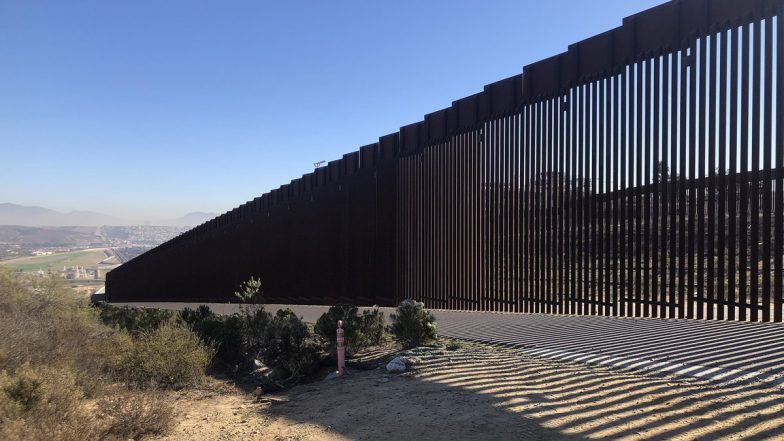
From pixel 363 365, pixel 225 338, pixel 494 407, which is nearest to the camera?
pixel 494 407

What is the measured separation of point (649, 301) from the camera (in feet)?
24.7

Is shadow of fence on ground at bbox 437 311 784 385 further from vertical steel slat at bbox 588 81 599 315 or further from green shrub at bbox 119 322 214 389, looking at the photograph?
green shrub at bbox 119 322 214 389

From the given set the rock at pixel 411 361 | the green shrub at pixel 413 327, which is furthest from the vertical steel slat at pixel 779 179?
the green shrub at pixel 413 327

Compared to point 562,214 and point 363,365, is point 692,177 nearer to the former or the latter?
point 562,214

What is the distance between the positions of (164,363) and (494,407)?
4.81 m

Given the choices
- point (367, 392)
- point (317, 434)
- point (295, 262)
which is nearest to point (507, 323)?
point (367, 392)

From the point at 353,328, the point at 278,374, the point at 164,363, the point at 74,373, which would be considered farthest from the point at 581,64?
the point at 74,373

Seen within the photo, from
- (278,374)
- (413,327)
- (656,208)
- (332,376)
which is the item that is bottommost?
(278,374)

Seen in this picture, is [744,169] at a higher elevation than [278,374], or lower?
higher

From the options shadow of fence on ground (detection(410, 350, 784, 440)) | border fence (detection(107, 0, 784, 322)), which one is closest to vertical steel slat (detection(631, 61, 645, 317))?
border fence (detection(107, 0, 784, 322))

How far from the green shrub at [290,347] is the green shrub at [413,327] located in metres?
1.39

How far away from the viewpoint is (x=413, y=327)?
324 inches

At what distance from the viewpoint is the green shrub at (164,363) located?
7.34m

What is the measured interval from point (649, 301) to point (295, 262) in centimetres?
1438
